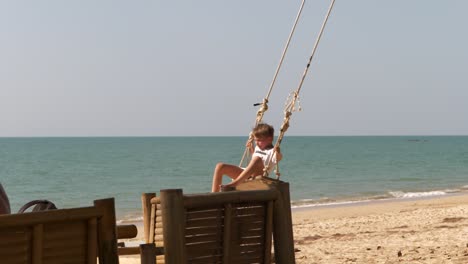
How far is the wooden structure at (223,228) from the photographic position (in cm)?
345

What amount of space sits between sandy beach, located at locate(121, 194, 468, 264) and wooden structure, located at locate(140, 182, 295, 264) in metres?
3.45

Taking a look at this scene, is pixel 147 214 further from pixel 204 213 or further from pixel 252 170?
pixel 204 213

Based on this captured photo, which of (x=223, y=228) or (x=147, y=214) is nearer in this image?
(x=223, y=228)

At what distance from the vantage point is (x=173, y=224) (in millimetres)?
3443

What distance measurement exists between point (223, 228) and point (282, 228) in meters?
0.35

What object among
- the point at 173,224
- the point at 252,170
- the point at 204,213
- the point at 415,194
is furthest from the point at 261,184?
the point at 415,194

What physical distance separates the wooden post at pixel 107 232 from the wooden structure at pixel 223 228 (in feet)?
0.89

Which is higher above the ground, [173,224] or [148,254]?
[173,224]

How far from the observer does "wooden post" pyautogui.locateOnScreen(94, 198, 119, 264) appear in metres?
3.20

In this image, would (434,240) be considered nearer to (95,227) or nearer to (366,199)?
(95,227)

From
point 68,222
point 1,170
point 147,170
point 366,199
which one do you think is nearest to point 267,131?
point 68,222

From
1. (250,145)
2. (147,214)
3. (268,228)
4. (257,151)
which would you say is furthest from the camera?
(250,145)

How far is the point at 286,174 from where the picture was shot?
39688 mm

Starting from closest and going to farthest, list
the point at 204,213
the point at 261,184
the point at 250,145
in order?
the point at 204,213, the point at 261,184, the point at 250,145
